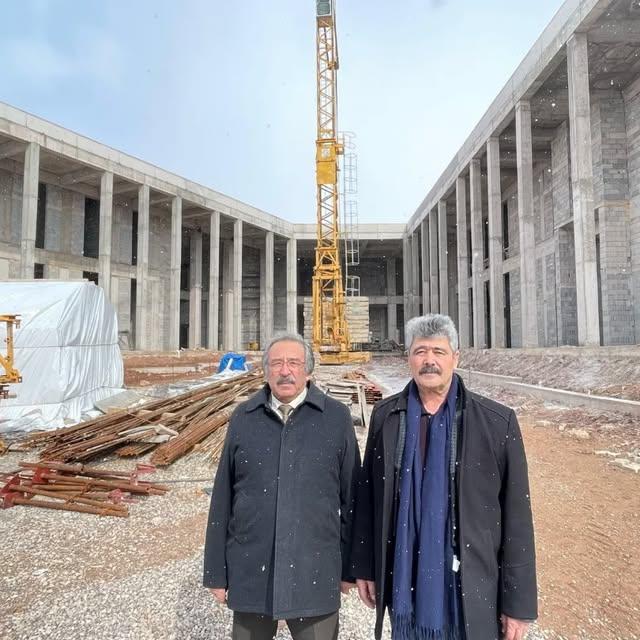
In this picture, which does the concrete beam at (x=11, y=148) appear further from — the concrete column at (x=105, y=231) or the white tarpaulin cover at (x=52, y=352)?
the white tarpaulin cover at (x=52, y=352)

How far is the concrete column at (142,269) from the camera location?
1089 inches

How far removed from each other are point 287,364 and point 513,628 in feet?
4.35

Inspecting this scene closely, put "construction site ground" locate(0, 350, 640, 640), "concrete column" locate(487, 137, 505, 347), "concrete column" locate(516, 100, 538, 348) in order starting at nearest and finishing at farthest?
"construction site ground" locate(0, 350, 640, 640), "concrete column" locate(516, 100, 538, 348), "concrete column" locate(487, 137, 505, 347)

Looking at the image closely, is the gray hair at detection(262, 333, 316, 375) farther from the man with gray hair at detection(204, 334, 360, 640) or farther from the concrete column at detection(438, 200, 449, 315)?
the concrete column at detection(438, 200, 449, 315)

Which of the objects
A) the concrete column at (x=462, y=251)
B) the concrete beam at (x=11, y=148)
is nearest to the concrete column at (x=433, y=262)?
the concrete column at (x=462, y=251)

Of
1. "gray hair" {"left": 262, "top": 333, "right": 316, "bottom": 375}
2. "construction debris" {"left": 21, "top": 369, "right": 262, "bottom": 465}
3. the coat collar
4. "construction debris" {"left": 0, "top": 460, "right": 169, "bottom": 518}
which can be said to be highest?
"gray hair" {"left": 262, "top": 333, "right": 316, "bottom": 375}

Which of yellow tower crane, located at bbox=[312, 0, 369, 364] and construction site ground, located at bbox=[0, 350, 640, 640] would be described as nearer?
construction site ground, located at bbox=[0, 350, 640, 640]

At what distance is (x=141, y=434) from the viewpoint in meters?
7.41

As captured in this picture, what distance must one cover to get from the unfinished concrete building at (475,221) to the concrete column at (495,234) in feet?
0.22

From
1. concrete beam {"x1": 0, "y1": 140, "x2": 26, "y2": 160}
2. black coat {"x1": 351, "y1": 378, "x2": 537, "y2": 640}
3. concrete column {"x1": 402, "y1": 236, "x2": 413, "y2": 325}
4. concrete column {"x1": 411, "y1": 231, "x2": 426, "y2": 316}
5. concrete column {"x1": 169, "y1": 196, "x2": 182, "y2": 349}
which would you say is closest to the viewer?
black coat {"x1": 351, "y1": 378, "x2": 537, "y2": 640}

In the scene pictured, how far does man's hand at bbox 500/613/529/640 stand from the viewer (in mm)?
1662

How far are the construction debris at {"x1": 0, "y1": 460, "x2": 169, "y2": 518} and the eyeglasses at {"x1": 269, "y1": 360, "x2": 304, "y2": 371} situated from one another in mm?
3893

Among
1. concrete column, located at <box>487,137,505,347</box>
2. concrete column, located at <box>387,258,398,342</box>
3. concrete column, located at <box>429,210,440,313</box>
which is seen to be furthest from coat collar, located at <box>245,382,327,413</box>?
concrete column, located at <box>387,258,398,342</box>

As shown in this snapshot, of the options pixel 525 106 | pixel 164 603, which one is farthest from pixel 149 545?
pixel 525 106
